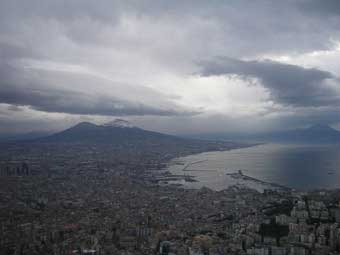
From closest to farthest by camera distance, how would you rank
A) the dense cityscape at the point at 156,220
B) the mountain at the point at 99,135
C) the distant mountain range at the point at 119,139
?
the dense cityscape at the point at 156,220 < the distant mountain range at the point at 119,139 < the mountain at the point at 99,135

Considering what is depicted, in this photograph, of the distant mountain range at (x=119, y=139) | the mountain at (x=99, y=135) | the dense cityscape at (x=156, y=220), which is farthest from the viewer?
the mountain at (x=99, y=135)

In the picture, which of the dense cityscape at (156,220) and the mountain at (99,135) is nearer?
the dense cityscape at (156,220)

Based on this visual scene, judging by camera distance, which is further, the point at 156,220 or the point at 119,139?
the point at 119,139

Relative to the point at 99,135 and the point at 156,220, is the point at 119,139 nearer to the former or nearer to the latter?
the point at 99,135

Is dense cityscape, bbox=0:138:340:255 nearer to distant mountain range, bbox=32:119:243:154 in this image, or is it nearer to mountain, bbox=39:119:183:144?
distant mountain range, bbox=32:119:243:154

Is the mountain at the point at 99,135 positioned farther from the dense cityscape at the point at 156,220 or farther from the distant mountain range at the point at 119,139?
the dense cityscape at the point at 156,220

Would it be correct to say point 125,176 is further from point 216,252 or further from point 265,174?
point 216,252

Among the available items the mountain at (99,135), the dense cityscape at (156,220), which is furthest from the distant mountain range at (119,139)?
the dense cityscape at (156,220)

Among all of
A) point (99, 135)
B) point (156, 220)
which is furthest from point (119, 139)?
point (156, 220)

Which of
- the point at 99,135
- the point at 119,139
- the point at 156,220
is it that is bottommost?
the point at 156,220

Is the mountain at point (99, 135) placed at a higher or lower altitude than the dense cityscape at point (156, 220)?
higher
